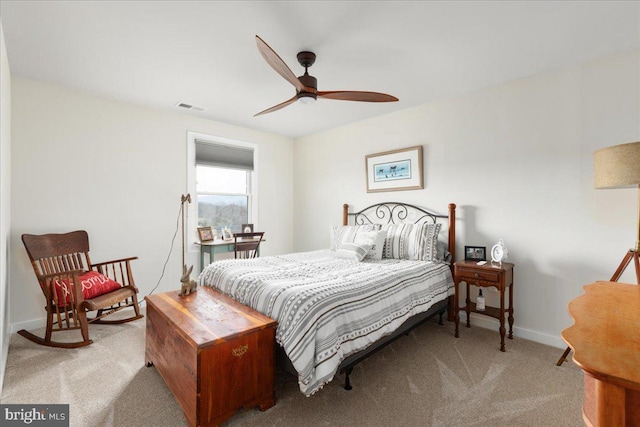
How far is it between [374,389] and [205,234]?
2.96 metres

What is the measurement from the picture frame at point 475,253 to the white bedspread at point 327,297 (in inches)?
11.1

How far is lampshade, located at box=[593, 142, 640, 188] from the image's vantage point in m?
1.75

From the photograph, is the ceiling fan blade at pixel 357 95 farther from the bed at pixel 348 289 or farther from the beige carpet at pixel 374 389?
the beige carpet at pixel 374 389

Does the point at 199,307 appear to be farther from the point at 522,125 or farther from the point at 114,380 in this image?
the point at 522,125

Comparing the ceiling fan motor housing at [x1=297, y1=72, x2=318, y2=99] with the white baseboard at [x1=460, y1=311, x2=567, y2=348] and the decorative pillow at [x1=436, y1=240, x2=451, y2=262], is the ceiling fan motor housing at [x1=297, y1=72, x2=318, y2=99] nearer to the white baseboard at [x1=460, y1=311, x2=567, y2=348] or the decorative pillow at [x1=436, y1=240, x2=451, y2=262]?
the decorative pillow at [x1=436, y1=240, x2=451, y2=262]

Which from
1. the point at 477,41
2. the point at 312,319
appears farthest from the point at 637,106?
the point at 312,319

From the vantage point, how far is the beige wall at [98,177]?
3.00m

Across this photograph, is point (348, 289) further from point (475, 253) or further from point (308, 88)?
point (475, 253)

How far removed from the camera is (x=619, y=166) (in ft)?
5.96

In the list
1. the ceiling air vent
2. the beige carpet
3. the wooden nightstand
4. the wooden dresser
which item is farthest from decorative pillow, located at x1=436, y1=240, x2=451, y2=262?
the ceiling air vent

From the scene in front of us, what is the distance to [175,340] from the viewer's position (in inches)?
72.4

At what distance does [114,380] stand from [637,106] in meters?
4.44

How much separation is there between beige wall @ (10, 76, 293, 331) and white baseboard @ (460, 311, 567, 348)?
3.52 m

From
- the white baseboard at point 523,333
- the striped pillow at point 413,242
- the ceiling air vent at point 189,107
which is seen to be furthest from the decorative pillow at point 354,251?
the ceiling air vent at point 189,107
